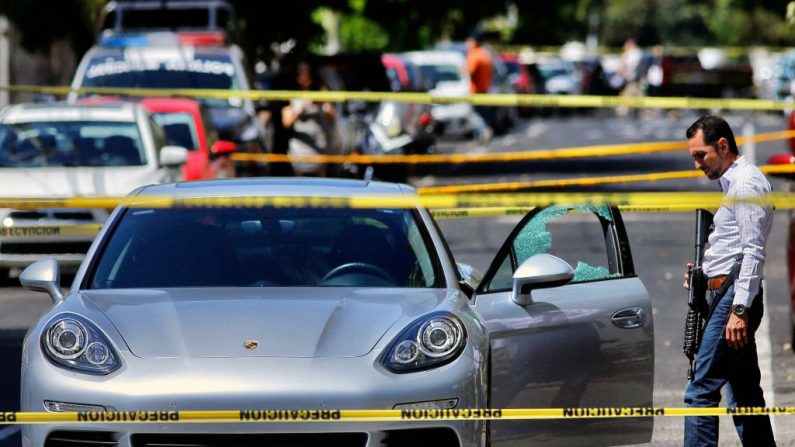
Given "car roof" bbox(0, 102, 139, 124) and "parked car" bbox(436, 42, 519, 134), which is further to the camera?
"parked car" bbox(436, 42, 519, 134)

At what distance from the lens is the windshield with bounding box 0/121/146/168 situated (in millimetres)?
15031

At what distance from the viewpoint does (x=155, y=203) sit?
752 centimetres

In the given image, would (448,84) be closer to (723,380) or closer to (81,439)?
(723,380)

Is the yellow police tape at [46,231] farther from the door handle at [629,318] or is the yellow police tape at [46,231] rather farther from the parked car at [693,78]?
the parked car at [693,78]

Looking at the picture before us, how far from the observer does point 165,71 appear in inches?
800

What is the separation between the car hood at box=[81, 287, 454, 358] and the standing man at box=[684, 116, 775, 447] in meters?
1.33

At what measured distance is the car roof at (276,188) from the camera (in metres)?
7.46

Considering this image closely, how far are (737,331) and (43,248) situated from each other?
8.21 meters

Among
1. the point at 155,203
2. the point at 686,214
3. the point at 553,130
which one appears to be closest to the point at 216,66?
the point at 686,214

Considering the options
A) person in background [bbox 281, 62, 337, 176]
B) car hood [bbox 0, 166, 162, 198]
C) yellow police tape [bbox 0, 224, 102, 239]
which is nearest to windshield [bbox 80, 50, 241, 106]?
person in background [bbox 281, 62, 337, 176]

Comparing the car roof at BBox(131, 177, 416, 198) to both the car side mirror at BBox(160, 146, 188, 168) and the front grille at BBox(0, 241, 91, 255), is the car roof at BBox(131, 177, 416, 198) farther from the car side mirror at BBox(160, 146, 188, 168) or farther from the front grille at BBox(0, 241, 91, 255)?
the car side mirror at BBox(160, 146, 188, 168)

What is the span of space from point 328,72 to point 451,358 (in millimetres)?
19085

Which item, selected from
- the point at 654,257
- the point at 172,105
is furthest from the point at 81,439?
the point at 172,105

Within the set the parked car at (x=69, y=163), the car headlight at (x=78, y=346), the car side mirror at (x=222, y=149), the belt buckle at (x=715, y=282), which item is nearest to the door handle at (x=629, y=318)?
the belt buckle at (x=715, y=282)
